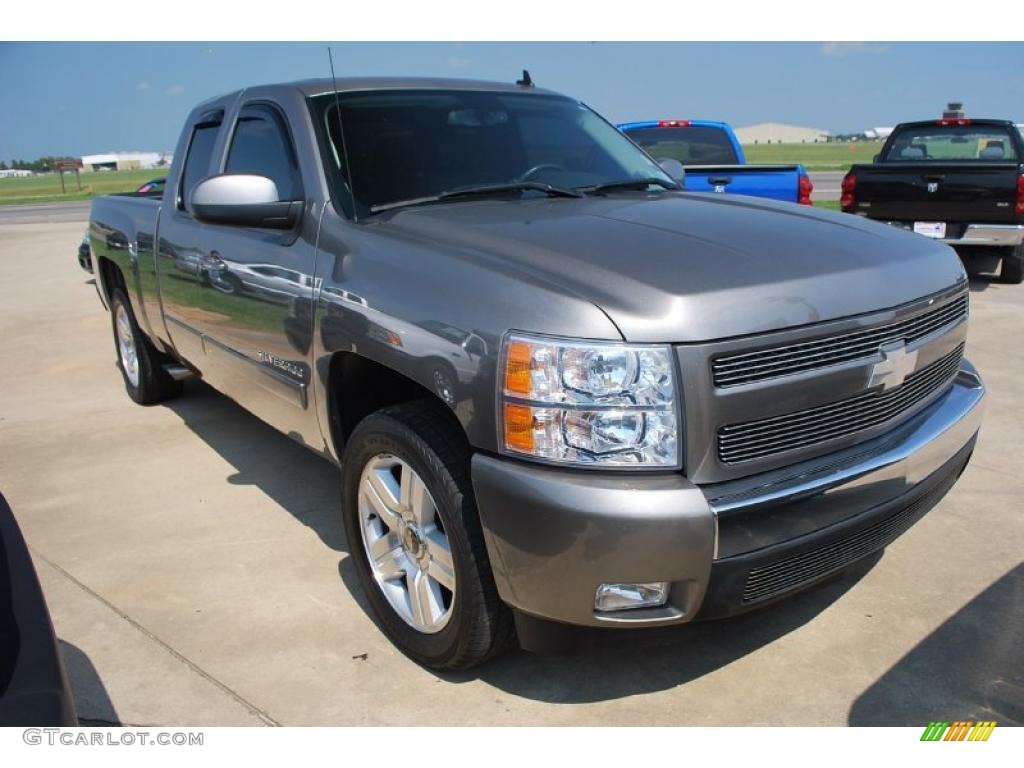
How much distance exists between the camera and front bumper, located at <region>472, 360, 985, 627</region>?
211 cm

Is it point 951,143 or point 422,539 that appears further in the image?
point 951,143

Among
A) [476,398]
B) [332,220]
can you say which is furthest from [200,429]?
[476,398]

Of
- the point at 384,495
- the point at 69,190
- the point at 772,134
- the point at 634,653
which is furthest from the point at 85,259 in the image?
the point at 772,134

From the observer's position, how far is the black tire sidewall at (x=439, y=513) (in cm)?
242

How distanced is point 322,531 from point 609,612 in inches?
74.0

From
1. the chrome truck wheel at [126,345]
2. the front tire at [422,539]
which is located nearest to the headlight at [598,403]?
the front tire at [422,539]

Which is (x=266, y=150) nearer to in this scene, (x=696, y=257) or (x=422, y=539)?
(x=422, y=539)

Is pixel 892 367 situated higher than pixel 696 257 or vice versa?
pixel 696 257

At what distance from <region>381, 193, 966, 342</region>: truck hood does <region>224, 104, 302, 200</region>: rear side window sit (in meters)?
0.66

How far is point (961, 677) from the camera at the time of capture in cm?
262

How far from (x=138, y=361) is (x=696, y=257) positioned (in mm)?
4403

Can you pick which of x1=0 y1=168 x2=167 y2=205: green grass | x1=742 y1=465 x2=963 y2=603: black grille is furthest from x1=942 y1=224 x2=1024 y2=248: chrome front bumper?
x1=0 y1=168 x2=167 y2=205: green grass

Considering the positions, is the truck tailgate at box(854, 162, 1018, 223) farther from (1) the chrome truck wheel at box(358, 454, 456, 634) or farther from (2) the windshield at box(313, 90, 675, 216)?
(1) the chrome truck wheel at box(358, 454, 456, 634)
